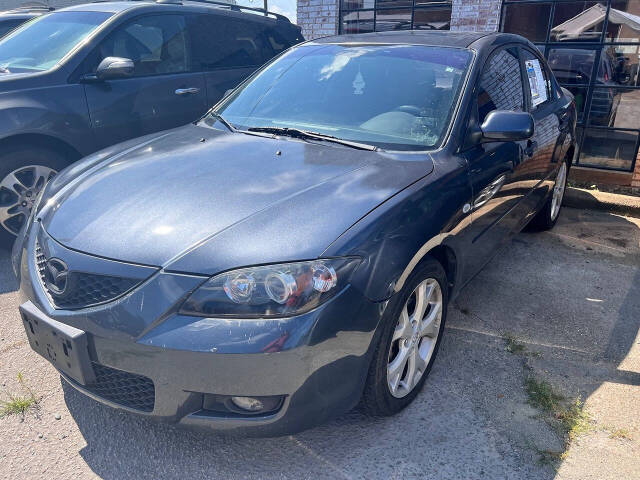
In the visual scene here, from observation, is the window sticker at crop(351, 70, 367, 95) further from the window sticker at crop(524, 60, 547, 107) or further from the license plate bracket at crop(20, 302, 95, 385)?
the license plate bracket at crop(20, 302, 95, 385)

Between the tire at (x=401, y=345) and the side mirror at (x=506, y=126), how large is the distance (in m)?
0.81

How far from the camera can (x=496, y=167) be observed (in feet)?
10.2

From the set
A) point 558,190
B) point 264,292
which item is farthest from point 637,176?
point 264,292

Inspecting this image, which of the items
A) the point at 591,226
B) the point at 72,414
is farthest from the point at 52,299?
the point at 591,226

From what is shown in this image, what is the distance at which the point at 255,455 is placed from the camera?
226 cm

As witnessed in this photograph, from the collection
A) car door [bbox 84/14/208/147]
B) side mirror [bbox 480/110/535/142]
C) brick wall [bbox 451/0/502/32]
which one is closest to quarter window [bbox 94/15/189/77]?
car door [bbox 84/14/208/147]

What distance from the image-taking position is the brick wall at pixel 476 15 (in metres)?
6.50

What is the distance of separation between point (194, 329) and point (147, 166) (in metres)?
1.11

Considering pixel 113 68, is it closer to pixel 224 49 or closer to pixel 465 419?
pixel 224 49

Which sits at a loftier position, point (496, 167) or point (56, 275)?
point (496, 167)

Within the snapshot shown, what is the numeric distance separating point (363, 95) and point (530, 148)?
1.28 metres

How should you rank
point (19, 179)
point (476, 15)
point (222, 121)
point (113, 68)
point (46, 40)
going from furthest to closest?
point (476, 15) < point (46, 40) < point (113, 68) < point (19, 179) < point (222, 121)

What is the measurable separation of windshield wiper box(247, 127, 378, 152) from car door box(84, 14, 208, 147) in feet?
5.61

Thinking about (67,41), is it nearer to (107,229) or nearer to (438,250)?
(107,229)
